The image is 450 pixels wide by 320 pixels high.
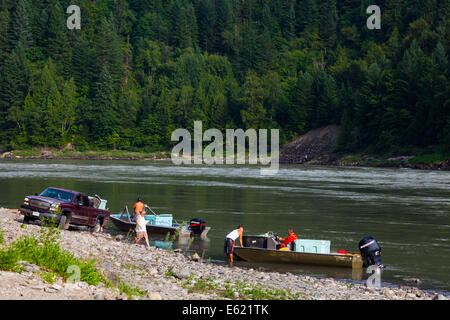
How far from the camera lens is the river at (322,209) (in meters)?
25.8

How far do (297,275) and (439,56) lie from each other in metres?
103

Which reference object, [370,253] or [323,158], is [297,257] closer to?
[370,253]

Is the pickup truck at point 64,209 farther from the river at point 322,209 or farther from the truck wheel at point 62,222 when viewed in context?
the river at point 322,209

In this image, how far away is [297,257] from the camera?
24078 millimetres

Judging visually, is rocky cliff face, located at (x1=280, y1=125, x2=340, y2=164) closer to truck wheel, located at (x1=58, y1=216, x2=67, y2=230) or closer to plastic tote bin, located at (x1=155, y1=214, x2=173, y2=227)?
plastic tote bin, located at (x1=155, y1=214, x2=173, y2=227)

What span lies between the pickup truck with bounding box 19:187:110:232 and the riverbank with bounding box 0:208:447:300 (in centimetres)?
152

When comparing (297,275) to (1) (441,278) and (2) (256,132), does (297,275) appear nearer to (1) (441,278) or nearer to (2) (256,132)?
(1) (441,278)

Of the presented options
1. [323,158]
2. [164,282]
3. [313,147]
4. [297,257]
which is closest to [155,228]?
[297,257]

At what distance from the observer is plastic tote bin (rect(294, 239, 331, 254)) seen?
2455 centimetres

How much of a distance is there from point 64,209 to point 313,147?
353 ft

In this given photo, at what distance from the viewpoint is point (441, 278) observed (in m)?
22.0

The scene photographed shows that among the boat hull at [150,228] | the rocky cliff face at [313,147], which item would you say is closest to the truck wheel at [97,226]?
the boat hull at [150,228]

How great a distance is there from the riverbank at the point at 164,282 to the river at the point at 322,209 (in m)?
2.65
